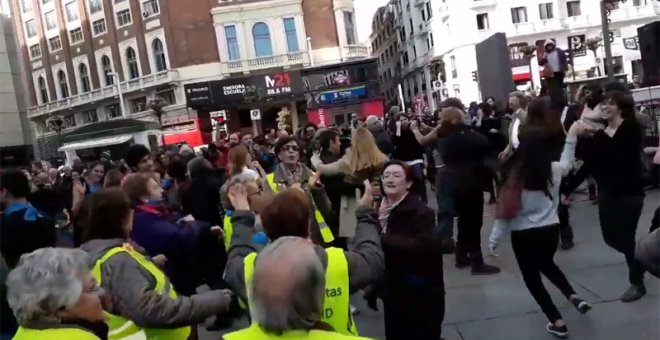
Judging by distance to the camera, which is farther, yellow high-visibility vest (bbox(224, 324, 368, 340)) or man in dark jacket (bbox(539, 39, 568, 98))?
man in dark jacket (bbox(539, 39, 568, 98))

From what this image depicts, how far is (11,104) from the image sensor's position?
164 ft

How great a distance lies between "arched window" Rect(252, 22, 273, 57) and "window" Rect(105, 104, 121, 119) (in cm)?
1410

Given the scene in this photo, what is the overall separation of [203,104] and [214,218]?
1419 inches

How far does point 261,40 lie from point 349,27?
22.0ft

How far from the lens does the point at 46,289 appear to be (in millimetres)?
2301

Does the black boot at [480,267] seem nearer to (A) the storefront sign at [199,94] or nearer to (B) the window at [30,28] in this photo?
(A) the storefront sign at [199,94]

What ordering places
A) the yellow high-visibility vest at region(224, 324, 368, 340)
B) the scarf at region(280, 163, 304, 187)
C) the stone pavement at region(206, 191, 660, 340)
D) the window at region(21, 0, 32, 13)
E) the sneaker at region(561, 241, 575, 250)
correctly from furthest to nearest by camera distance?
the window at region(21, 0, 32, 13)
the sneaker at region(561, 241, 575, 250)
the scarf at region(280, 163, 304, 187)
the stone pavement at region(206, 191, 660, 340)
the yellow high-visibility vest at region(224, 324, 368, 340)

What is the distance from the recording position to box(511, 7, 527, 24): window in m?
54.3

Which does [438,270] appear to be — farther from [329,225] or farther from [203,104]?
[203,104]

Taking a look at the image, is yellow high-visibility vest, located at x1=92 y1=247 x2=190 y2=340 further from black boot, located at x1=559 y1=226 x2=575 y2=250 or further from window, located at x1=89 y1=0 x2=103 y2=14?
window, located at x1=89 y1=0 x2=103 y2=14

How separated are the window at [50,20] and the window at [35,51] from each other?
2.59m

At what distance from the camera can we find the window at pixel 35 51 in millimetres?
60312

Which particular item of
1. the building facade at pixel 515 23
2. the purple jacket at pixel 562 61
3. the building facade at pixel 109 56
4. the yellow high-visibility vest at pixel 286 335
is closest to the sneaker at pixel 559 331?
the yellow high-visibility vest at pixel 286 335

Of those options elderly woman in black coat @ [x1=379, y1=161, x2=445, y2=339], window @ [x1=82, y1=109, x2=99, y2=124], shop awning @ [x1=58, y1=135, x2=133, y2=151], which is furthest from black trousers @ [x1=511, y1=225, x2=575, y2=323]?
window @ [x1=82, y1=109, x2=99, y2=124]
